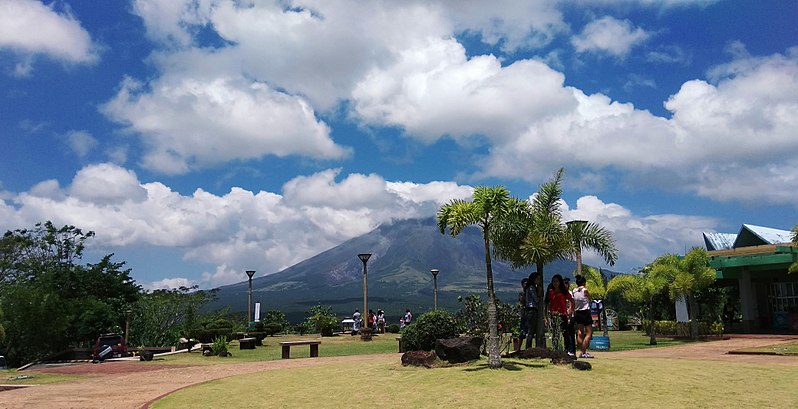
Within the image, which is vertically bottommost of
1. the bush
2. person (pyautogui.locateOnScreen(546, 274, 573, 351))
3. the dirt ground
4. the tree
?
the dirt ground

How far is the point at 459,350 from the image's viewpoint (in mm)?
12805

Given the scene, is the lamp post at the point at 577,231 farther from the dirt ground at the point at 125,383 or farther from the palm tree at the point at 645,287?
the palm tree at the point at 645,287

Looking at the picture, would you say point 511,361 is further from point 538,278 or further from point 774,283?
point 774,283

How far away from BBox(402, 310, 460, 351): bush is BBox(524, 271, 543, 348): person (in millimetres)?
1874

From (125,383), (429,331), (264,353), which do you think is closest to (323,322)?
(264,353)

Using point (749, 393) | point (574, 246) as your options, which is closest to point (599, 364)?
point (749, 393)

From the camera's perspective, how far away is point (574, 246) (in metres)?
15.9

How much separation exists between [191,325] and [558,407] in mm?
29881

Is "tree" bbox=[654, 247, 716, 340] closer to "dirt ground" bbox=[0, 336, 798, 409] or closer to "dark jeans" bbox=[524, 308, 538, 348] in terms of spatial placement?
"dirt ground" bbox=[0, 336, 798, 409]

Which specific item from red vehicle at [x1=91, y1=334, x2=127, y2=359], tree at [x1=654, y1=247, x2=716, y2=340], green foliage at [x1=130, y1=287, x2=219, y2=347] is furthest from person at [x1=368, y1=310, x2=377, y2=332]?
tree at [x1=654, y1=247, x2=716, y2=340]

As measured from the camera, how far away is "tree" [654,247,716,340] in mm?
23578

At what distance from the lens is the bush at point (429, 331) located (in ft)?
A: 48.2

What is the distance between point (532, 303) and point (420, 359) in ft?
9.65

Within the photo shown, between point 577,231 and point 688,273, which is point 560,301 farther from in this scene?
point 688,273
